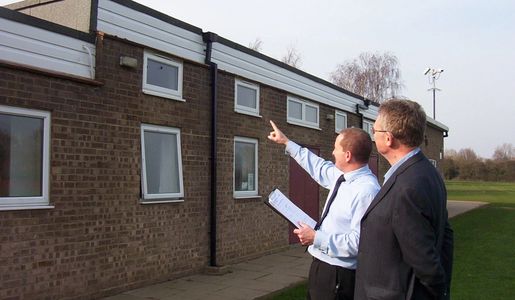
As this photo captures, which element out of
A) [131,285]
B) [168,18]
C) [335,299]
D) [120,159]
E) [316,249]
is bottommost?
[131,285]

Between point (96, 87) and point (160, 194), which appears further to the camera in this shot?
point (160, 194)

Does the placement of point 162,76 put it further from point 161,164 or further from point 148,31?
point 161,164

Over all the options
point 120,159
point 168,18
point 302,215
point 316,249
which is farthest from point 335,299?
point 168,18

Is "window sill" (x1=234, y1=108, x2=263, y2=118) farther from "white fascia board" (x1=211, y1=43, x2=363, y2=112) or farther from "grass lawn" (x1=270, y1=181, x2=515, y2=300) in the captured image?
"grass lawn" (x1=270, y1=181, x2=515, y2=300)

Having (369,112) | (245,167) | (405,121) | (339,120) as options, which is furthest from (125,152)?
(369,112)

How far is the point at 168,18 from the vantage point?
8102mm

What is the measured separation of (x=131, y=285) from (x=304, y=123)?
639cm

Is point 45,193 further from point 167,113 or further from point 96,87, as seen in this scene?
point 167,113

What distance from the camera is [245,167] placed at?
10.3 meters

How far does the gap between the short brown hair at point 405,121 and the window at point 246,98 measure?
714 centimetres

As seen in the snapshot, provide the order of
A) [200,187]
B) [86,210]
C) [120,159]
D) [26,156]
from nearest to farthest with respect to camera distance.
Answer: [26,156], [86,210], [120,159], [200,187]

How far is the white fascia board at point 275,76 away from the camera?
9.44 meters

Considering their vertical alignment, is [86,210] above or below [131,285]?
above

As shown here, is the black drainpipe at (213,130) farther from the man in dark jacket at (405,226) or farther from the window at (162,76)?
the man in dark jacket at (405,226)
